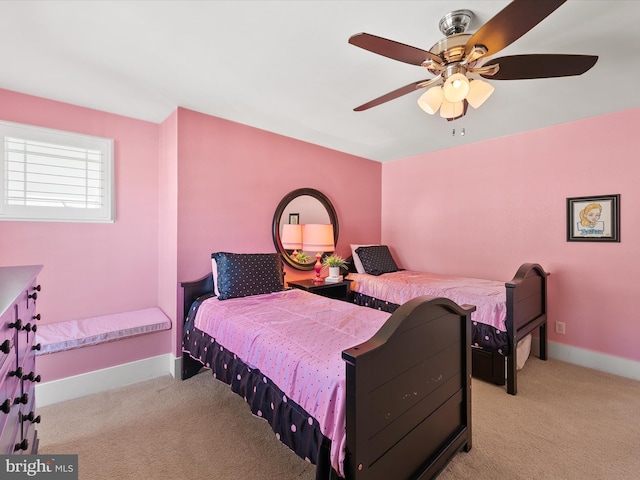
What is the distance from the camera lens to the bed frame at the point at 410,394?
1103mm

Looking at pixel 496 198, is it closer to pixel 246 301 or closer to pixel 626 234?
pixel 626 234

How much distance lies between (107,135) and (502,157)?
4.12 metres

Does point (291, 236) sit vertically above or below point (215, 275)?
above

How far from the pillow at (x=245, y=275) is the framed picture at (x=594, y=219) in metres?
2.97

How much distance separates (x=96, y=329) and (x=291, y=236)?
6.22 ft

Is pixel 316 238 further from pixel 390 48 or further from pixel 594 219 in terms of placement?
pixel 594 219

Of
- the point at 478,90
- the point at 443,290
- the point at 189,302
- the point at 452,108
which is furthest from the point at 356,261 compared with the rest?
the point at 478,90

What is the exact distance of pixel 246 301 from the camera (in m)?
2.42

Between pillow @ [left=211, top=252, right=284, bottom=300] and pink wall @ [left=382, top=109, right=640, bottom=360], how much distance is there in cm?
238

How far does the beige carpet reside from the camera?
1641 mm

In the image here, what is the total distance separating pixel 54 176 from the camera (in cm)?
256

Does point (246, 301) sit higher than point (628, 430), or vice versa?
point (246, 301)

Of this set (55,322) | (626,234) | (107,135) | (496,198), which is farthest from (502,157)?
(55,322)

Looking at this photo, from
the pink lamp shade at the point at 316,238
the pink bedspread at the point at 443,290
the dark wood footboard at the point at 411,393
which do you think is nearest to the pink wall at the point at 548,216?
the pink bedspread at the point at 443,290
